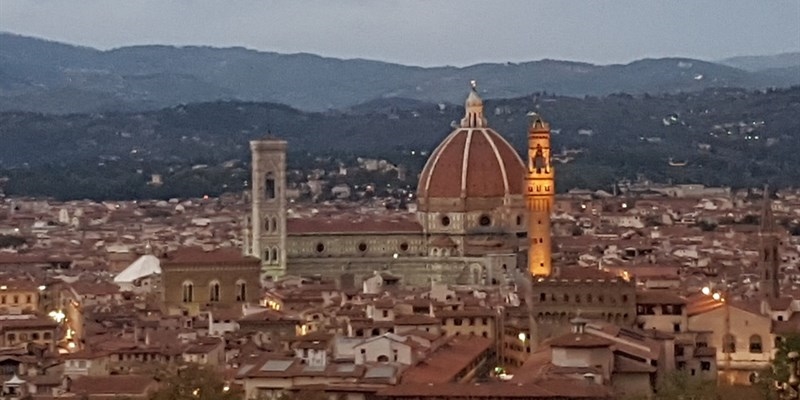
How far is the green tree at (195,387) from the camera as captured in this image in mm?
41656

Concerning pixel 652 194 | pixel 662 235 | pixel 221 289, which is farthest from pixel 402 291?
pixel 652 194

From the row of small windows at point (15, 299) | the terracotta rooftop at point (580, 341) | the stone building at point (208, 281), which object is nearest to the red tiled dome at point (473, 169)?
the stone building at point (208, 281)

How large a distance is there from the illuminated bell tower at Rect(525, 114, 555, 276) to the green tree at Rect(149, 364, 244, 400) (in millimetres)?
24340

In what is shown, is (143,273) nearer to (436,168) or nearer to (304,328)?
(436,168)

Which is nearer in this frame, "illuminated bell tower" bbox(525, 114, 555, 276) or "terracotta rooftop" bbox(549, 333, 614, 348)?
"terracotta rooftop" bbox(549, 333, 614, 348)

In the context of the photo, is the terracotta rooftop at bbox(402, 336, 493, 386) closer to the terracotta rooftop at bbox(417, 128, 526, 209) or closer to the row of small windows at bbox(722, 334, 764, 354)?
the row of small windows at bbox(722, 334, 764, 354)

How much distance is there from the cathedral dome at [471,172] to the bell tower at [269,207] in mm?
5510

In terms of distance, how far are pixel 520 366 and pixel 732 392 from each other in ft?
32.5

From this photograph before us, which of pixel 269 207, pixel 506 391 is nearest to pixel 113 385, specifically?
pixel 506 391

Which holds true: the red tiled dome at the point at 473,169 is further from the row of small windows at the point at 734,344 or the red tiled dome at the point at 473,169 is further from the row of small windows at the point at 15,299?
the row of small windows at the point at 734,344

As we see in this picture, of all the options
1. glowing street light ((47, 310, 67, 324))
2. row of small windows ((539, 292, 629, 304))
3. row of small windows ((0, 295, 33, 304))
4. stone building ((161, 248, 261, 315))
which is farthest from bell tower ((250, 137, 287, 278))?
row of small windows ((539, 292, 629, 304))

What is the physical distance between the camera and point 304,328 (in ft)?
194

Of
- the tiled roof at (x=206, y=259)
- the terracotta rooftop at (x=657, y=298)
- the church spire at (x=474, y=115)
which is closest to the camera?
the terracotta rooftop at (x=657, y=298)

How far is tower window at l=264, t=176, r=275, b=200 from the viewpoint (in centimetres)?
8675
